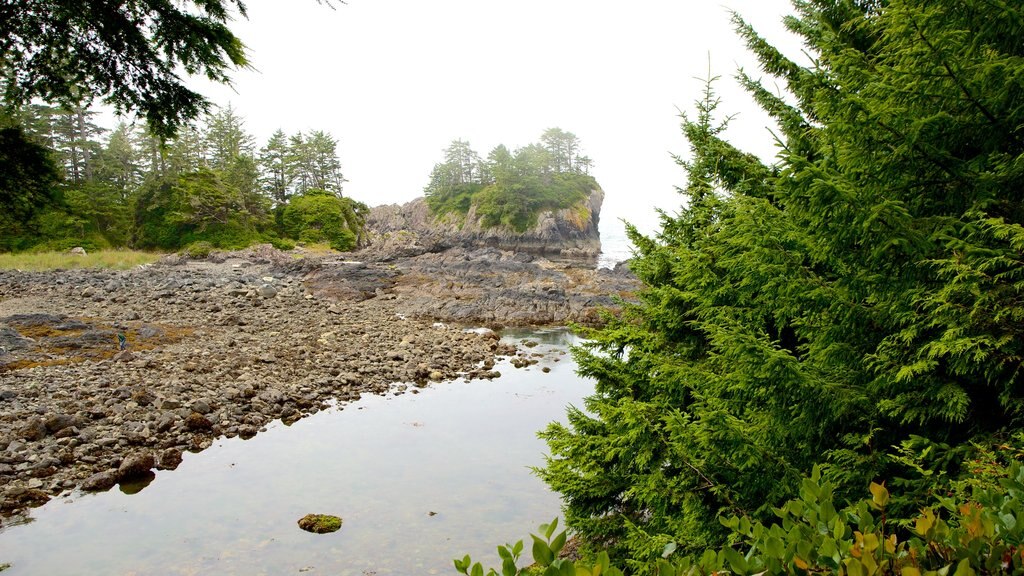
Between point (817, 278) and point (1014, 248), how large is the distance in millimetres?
932

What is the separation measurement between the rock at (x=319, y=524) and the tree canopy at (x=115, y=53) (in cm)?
614

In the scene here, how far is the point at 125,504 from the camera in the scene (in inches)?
326

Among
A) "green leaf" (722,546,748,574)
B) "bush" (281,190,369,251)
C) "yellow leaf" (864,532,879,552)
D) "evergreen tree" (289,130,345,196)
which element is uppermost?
"evergreen tree" (289,130,345,196)

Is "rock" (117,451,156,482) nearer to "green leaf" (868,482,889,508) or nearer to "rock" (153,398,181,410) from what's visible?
"rock" (153,398,181,410)

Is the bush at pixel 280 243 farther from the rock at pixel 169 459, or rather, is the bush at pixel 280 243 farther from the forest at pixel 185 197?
the rock at pixel 169 459

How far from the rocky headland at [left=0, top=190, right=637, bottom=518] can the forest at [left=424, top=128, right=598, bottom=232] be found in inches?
1279

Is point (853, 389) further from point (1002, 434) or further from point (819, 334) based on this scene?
point (1002, 434)

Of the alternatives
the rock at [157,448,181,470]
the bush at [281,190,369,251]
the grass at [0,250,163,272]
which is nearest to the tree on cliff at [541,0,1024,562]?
the rock at [157,448,181,470]

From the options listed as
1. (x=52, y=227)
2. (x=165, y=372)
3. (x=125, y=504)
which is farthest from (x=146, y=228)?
(x=125, y=504)

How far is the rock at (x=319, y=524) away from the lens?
26.3 ft

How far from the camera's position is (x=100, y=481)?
8.57 m

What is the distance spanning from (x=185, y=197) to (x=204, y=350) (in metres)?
38.9

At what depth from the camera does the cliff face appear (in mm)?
58656

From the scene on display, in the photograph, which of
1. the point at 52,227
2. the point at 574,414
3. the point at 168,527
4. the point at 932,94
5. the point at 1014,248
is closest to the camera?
the point at 1014,248
